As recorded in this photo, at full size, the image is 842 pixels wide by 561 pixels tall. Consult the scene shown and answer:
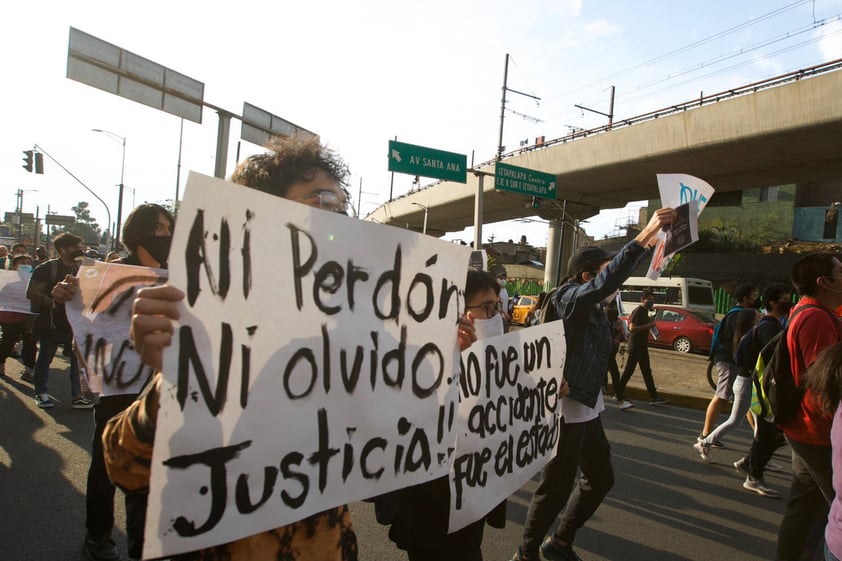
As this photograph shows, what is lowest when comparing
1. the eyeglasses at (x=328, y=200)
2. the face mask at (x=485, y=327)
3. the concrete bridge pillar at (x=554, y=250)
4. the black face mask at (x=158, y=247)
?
the face mask at (x=485, y=327)

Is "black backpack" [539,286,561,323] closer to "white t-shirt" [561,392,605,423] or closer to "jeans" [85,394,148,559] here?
"white t-shirt" [561,392,605,423]

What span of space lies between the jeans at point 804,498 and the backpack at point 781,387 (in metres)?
0.15

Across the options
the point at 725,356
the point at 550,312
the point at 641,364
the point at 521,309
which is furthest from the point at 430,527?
the point at 521,309

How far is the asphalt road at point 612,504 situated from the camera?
3344 millimetres

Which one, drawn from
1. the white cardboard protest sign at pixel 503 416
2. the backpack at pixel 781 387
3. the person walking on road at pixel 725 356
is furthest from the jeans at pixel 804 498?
the person walking on road at pixel 725 356

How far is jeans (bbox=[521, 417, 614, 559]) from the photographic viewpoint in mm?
2916

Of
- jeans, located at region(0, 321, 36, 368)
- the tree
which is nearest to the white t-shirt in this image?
jeans, located at region(0, 321, 36, 368)

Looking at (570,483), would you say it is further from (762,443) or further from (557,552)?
(762,443)

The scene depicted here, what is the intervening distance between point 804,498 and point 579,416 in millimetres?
1165

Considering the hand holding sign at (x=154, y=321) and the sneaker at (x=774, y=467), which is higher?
the hand holding sign at (x=154, y=321)

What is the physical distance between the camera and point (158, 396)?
44.5 inches

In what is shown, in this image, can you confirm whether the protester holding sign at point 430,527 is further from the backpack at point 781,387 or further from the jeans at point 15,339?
the jeans at point 15,339

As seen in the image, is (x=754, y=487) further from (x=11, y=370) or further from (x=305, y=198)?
(x=11, y=370)

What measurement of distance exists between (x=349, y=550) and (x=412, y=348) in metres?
0.57
